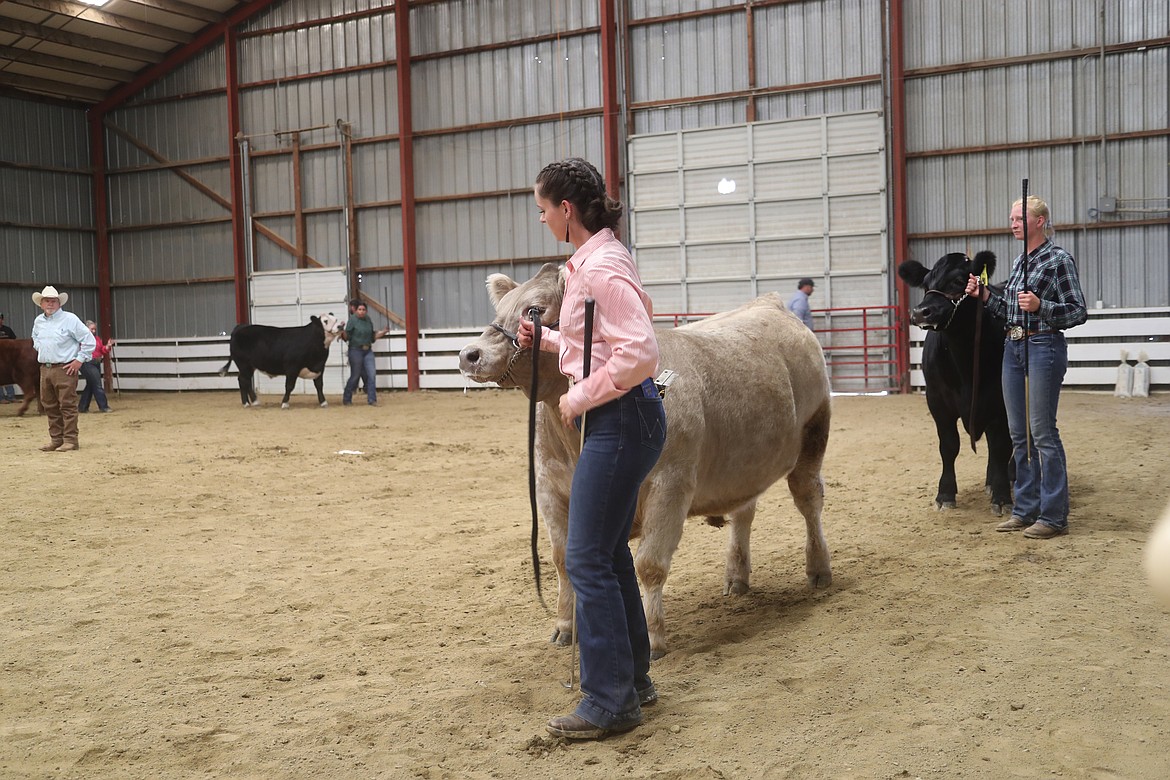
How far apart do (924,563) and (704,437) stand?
2009mm

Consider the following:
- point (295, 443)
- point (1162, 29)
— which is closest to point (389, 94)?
point (295, 443)

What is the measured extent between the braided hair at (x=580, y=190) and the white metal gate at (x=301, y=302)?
19160 millimetres

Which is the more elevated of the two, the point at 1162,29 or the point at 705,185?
the point at 1162,29

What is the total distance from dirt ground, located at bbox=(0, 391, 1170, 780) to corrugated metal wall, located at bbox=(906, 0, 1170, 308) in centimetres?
945

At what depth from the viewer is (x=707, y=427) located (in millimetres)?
4078

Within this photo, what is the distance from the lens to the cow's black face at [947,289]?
650 centimetres

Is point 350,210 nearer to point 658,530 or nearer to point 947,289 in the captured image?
point 947,289

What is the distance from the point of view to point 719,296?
18.8 meters

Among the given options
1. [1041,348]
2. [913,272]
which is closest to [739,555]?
[1041,348]

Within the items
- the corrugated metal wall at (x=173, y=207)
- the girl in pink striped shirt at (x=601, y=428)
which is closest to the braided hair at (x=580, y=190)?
the girl in pink striped shirt at (x=601, y=428)

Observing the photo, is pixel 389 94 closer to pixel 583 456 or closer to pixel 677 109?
pixel 677 109

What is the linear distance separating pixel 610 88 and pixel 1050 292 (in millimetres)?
14815

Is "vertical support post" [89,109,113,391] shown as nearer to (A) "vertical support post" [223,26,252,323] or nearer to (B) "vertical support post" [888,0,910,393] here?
(A) "vertical support post" [223,26,252,323]

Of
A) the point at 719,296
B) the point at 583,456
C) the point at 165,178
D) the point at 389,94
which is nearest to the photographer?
the point at 583,456
